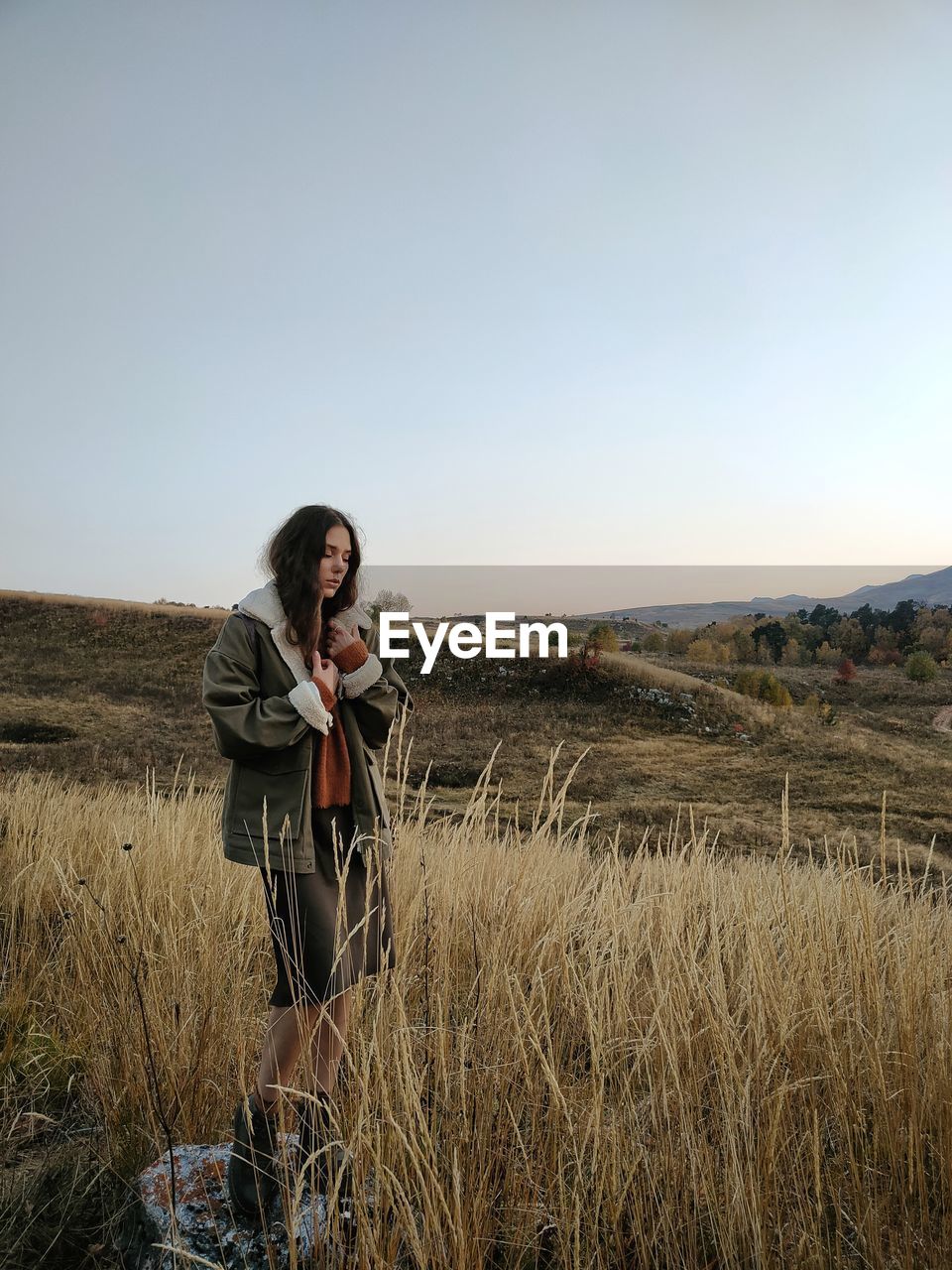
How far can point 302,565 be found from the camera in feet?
6.89

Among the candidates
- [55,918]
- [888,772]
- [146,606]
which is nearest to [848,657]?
[888,772]

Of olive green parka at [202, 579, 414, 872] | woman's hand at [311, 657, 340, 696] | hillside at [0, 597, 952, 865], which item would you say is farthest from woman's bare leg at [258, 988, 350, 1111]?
hillside at [0, 597, 952, 865]

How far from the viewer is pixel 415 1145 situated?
1.38 meters

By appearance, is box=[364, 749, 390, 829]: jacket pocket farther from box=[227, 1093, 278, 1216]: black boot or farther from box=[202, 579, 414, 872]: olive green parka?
box=[227, 1093, 278, 1216]: black boot

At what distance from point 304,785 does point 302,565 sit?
0.56m

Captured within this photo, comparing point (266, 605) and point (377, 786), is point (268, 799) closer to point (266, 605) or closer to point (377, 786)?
point (377, 786)

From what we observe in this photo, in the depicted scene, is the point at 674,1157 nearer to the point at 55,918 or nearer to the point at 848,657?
the point at 55,918

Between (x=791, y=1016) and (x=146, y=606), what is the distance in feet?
96.2

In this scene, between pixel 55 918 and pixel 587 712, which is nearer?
pixel 55 918

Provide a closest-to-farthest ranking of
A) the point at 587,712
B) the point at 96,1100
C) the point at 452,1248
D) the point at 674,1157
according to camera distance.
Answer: the point at 452,1248
the point at 674,1157
the point at 96,1100
the point at 587,712

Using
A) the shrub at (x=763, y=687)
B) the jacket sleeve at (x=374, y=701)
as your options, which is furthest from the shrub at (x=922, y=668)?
the jacket sleeve at (x=374, y=701)

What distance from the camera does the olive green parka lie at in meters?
1.93

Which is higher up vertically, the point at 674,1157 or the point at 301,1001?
the point at 301,1001

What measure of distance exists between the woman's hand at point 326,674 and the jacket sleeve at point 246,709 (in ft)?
0.24
